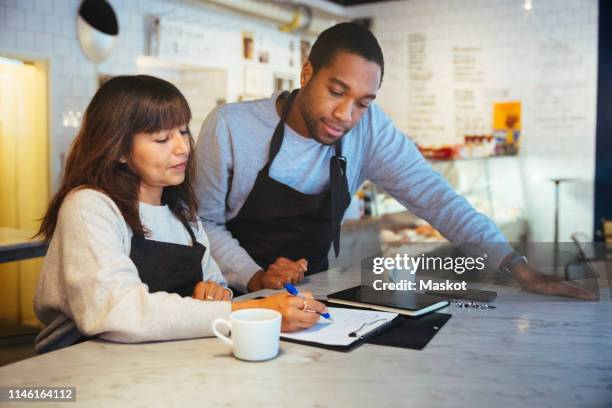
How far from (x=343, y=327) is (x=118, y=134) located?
30.7 inches

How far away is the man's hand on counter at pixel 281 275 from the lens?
6.21 ft

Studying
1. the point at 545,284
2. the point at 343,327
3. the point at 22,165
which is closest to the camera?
the point at 343,327

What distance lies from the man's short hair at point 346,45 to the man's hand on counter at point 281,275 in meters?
0.67

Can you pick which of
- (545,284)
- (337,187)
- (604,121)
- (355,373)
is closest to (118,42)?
(337,187)

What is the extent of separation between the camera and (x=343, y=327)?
4.65ft

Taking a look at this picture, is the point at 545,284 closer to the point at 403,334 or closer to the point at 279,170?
the point at 403,334

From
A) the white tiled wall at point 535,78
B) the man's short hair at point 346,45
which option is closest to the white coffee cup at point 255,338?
the man's short hair at point 346,45

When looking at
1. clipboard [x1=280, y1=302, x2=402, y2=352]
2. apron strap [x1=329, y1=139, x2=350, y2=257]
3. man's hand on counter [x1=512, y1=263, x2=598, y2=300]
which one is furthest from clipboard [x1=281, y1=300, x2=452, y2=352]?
apron strap [x1=329, y1=139, x2=350, y2=257]

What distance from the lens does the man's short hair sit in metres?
2.02

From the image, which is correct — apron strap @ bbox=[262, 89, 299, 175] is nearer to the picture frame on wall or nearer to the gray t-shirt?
the gray t-shirt

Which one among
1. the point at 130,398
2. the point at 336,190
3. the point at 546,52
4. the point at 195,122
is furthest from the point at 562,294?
the point at 546,52

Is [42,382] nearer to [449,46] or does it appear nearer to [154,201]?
[154,201]

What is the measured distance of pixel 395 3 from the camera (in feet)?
26.3

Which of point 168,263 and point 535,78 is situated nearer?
point 168,263
